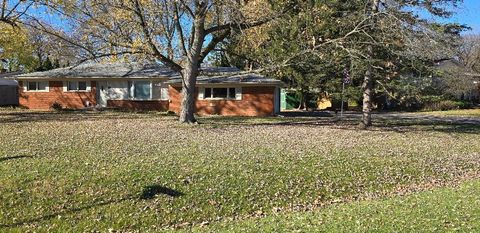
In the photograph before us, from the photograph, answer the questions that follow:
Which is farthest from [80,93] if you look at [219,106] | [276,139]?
[276,139]

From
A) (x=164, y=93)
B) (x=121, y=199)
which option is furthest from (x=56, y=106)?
(x=121, y=199)

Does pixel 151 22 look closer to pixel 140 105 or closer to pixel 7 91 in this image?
pixel 140 105

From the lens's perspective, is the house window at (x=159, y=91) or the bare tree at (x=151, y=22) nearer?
the bare tree at (x=151, y=22)

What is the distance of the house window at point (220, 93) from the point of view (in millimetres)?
32969

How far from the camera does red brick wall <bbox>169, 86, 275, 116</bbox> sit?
107ft

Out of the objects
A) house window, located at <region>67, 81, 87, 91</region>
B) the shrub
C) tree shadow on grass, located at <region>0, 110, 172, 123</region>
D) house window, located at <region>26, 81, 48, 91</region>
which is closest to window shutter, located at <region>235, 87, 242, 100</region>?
tree shadow on grass, located at <region>0, 110, 172, 123</region>

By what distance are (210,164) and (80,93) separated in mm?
28095

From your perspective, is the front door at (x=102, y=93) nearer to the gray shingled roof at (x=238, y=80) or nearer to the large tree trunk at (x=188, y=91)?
→ the gray shingled roof at (x=238, y=80)

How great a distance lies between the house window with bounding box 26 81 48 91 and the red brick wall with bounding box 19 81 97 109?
0.35m

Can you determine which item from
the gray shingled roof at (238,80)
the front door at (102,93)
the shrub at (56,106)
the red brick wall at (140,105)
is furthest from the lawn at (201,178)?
the front door at (102,93)

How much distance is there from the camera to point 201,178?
1055 centimetres

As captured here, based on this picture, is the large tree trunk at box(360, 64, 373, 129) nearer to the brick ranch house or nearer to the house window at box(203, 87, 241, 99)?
the brick ranch house

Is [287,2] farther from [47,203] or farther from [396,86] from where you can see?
[47,203]

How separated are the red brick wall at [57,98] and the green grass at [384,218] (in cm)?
3129
